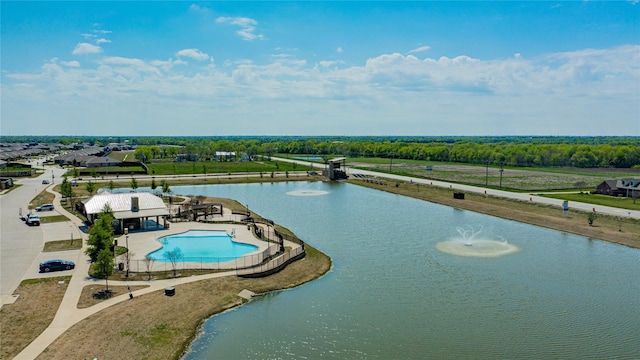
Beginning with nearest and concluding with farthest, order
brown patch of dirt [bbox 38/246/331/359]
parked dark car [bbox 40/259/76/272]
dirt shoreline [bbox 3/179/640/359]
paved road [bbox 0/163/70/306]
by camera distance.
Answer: brown patch of dirt [bbox 38/246/331/359] < dirt shoreline [bbox 3/179/640/359] < paved road [bbox 0/163/70/306] < parked dark car [bbox 40/259/76/272]

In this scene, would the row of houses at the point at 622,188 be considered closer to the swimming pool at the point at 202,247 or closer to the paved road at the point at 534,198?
the paved road at the point at 534,198

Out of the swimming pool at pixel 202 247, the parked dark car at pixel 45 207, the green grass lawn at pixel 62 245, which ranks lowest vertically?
the swimming pool at pixel 202 247

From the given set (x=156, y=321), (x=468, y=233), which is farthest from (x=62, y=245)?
(x=468, y=233)

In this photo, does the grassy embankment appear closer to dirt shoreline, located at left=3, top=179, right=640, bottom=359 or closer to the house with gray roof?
dirt shoreline, located at left=3, top=179, right=640, bottom=359

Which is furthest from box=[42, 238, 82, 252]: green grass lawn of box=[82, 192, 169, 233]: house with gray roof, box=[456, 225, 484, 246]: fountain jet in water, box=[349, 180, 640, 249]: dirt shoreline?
box=[349, 180, 640, 249]: dirt shoreline

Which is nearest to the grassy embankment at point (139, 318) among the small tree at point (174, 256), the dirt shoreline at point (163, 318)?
the dirt shoreline at point (163, 318)
